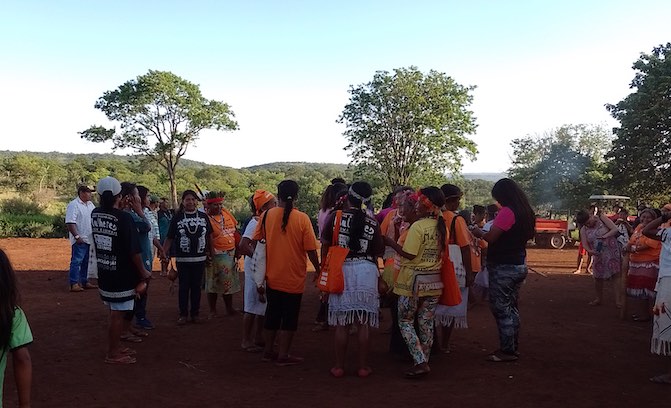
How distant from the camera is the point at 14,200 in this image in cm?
2570

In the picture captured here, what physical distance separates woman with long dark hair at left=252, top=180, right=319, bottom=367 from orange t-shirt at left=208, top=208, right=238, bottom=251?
2.16 metres

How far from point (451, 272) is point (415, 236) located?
52cm

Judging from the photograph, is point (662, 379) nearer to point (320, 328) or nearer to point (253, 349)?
point (320, 328)

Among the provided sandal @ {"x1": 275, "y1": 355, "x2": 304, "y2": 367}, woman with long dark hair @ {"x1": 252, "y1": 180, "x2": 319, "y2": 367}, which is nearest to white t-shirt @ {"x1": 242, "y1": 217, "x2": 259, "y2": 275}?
woman with long dark hair @ {"x1": 252, "y1": 180, "x2": 319, "y2": 367}

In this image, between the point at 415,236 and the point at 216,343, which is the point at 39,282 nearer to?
the point at 216,343

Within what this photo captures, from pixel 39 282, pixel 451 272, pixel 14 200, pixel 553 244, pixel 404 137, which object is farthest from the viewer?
pixel 404 137

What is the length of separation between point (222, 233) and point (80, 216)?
382cm

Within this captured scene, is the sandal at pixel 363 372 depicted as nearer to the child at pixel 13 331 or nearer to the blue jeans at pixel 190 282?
the blue jeans at pixel 190 282

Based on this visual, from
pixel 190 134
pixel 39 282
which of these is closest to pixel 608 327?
pixel 39 282

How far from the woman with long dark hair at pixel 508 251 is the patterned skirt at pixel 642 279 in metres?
3.04

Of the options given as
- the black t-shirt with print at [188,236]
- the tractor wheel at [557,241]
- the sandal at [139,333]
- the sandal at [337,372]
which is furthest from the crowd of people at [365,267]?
the tractor wheel at [557,241]

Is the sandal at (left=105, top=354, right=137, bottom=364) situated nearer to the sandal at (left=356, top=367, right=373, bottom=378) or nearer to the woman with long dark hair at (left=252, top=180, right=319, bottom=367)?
the woman with long dark hair at (left=252, top=180, right=319, bottom=367)

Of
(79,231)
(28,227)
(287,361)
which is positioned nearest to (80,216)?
(79,231)

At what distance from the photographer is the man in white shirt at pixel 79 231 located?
9.88 meters
